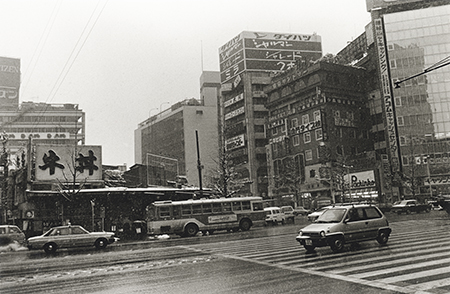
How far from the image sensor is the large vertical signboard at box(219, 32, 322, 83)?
298ft

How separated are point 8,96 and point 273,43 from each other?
78.6m

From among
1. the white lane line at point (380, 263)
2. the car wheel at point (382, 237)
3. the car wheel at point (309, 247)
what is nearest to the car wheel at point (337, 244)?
the car wheel at point (309, 247)

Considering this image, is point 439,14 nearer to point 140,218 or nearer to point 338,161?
point 338,161

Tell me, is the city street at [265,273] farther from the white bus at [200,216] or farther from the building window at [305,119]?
the building window at [305,119]

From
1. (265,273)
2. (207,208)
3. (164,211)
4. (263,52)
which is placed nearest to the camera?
(265,273)

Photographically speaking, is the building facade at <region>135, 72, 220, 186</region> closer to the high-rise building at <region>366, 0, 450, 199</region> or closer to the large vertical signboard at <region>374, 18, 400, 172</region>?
the large vertical signboard at <region>374, 18, 400, 172</region>

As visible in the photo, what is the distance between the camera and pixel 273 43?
9412 cm

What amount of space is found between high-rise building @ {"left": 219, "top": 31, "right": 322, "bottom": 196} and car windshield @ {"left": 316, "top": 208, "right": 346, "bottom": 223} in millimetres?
63613

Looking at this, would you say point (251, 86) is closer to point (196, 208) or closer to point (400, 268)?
point (196, 208)

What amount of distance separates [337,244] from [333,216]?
3.99 ft

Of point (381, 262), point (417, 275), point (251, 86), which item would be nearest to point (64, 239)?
point (381, 262)

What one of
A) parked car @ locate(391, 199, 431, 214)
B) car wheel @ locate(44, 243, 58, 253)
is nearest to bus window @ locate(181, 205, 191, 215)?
car wheel @ locate(44, 243, 58, 253)

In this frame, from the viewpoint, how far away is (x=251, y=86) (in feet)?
281

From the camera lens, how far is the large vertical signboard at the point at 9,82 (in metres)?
114
